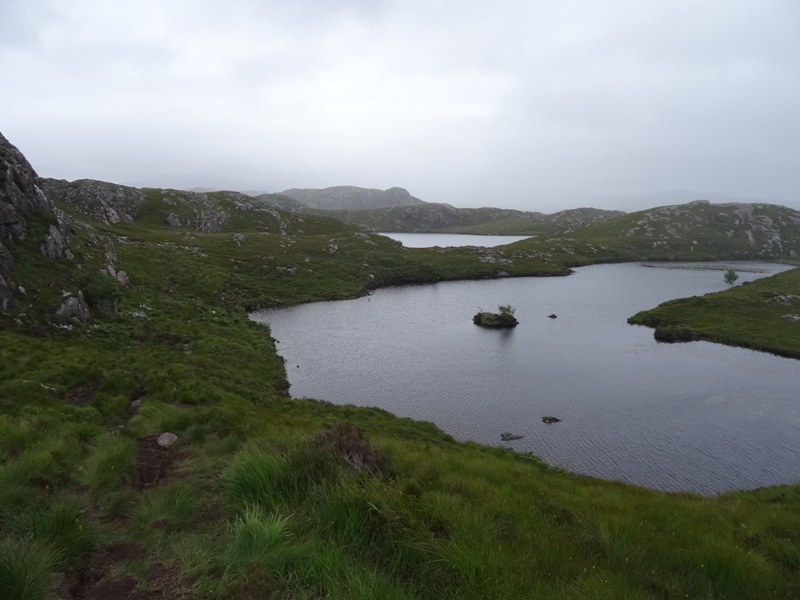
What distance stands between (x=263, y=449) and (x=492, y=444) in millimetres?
23667

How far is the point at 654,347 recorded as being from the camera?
58.9 metres

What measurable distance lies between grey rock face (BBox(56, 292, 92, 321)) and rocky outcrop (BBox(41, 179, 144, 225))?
251 ft

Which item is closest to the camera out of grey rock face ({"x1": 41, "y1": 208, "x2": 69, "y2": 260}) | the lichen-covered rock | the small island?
grey rock face ({"x1": 41, "y1": 208, "x2": 69, "y2": 260})

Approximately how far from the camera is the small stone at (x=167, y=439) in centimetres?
1452

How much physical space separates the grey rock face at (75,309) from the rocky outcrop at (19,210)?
4522 mm

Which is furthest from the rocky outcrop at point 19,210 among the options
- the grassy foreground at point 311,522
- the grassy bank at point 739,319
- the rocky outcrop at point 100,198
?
the grassy bank at point 739,319

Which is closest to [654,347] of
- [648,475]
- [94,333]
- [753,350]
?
[753,350]

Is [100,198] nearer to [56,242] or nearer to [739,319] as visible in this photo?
[56,242]

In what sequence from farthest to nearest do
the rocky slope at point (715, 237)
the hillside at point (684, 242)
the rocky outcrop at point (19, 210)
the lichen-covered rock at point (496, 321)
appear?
Result: the rocky slope at point (715, 237), the hillside at point (684, 242), the lichen-covered rock at point (496, 321), the rocky outcrop at point (19, 210)

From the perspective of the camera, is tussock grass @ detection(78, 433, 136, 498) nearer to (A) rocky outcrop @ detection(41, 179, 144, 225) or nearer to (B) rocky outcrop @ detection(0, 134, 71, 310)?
(B) rocky outcrop @ detection(0, 134, 71, 310)

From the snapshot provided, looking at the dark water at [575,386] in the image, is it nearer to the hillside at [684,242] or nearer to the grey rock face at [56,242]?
the grey rock face at [56,242]

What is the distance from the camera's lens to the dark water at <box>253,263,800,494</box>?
31359 millimetres

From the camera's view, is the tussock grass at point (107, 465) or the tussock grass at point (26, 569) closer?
the tussock grass at point (26, 569)

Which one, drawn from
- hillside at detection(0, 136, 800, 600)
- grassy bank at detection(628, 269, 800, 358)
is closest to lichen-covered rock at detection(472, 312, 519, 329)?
grassy bank at detection(628, 269, 800, 358)
